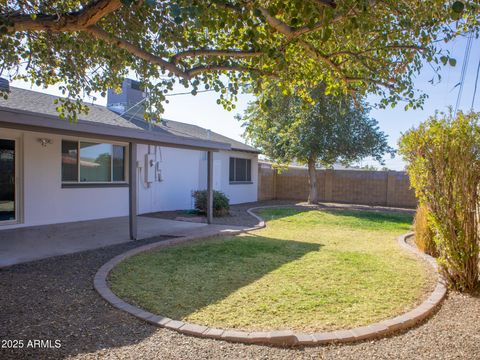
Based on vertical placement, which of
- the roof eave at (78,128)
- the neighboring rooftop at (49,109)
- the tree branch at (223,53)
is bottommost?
the roof eave at (78,128)

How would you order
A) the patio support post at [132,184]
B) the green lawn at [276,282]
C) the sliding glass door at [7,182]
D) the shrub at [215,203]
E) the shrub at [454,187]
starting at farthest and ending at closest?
the shrub at [215,203] → the sliding glass door at [7,182] → the patio support post at [132,184] → the shrub at [454,187] → the green lawn at [276,282]

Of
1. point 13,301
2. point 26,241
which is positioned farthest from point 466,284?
point 26,241

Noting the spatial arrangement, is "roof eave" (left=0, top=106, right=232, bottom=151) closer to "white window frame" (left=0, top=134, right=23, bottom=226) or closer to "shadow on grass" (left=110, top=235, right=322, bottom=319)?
"shadow on grass" (left=110, top=235, right=322, bottom=319)

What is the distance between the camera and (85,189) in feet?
34.6

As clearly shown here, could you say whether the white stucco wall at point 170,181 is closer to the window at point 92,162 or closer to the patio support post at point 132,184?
the window at point 92,162

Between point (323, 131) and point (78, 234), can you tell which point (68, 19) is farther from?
point (323, 131)

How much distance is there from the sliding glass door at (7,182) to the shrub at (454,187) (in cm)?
883

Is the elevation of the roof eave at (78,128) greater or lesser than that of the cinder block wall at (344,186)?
greater

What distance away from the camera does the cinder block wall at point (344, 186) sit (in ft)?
60.3

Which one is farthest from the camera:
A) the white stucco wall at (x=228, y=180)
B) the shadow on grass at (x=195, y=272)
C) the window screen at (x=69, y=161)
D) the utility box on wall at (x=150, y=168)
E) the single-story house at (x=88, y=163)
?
the white stucco wall at (x=228, y=180)

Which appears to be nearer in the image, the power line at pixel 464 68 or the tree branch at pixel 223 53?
the tree branch at pixel 223 53

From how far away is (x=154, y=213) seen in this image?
1301 cm

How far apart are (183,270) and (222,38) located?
3683 millimetres

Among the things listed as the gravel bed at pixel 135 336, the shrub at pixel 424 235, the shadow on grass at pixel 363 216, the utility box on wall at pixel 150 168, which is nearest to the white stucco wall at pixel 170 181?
the utility box on wall at pixel 150 168
